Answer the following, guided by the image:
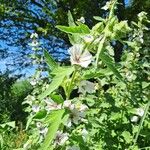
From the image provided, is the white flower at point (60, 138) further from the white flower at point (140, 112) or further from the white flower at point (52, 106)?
the white flower at point (140, 112)

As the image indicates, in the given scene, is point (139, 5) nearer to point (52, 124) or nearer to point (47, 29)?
point (47, 29)

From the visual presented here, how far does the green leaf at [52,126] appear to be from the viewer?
1892 mm

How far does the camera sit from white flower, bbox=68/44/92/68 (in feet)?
6.41

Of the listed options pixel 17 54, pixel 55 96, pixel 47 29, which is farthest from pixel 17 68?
pixel 55 96

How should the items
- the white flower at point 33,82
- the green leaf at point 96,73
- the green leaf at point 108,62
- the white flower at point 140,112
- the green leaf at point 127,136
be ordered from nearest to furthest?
the green leaf at point 108,62 < the green leaf at point 96,73 < the white flower at point 140,112 < the green leaf at point 127,136 < the white flower at point 33,82

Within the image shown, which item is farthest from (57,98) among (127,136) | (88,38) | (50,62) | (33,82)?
(33,82)

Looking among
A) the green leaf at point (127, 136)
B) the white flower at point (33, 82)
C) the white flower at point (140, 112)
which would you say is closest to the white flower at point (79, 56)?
the white flower at point (140, 112)

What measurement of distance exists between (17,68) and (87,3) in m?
3.77

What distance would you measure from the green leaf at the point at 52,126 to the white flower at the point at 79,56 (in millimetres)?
195

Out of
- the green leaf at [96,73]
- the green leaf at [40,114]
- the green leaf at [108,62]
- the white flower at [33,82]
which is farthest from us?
the white flower at [33,82]

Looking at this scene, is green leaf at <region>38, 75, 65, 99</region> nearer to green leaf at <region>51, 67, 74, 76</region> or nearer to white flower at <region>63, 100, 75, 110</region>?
green leaf at <region>51, 67, 74, 76</region>

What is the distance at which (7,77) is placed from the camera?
51.2 ft

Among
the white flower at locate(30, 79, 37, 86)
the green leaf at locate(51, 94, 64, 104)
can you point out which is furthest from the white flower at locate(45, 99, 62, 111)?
the white flower at locate(30, 79, 37, 86)

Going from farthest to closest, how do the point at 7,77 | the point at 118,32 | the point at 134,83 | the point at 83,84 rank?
the point at 7,77
the point at 134,83
the point at 83,84
the point at 118,32
